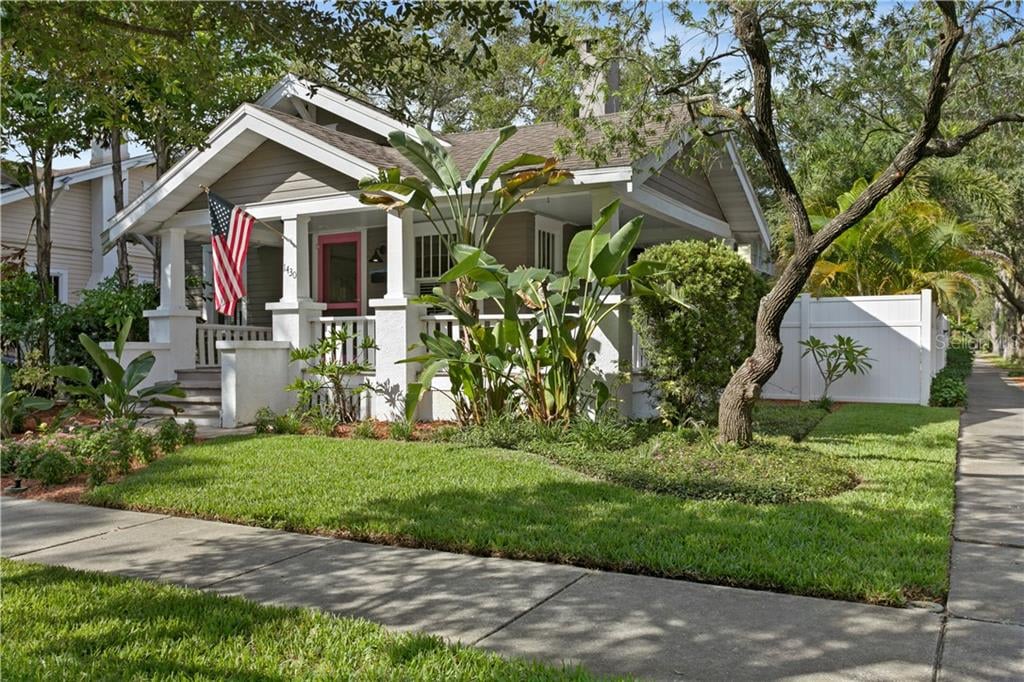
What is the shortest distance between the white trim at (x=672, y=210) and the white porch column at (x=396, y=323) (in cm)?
325

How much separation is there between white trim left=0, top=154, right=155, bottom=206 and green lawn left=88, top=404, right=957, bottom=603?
15.0m

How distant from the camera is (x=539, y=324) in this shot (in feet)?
33.1

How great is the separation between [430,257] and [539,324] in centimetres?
533

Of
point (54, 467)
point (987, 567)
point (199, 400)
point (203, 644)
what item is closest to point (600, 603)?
point (203, 644)

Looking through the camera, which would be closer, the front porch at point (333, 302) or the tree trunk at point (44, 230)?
the front porch at point (333, 302)

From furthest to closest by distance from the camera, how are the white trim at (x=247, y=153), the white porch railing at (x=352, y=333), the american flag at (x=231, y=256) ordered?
the white porch railing at (x=352, y=333), the american flag at (x=231, y=256), the white trim at (x=247, y=153)

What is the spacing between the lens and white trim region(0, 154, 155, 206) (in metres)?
20.1

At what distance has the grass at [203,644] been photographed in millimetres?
3408

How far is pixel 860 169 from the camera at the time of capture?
59.7 ft

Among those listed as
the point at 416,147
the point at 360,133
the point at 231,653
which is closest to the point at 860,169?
the point at 360,133

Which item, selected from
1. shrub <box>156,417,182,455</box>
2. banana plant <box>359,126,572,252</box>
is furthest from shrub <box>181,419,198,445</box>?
banana plant <box>359,126,572,252</box>

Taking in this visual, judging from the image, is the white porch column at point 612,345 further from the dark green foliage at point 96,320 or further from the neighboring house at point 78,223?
the neighboring house at point 78,223

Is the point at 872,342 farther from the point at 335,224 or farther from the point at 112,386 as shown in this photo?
the point at 112,386

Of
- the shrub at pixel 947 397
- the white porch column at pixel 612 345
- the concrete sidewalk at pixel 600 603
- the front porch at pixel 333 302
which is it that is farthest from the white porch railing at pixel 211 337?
the shrub at pixel 947 397
